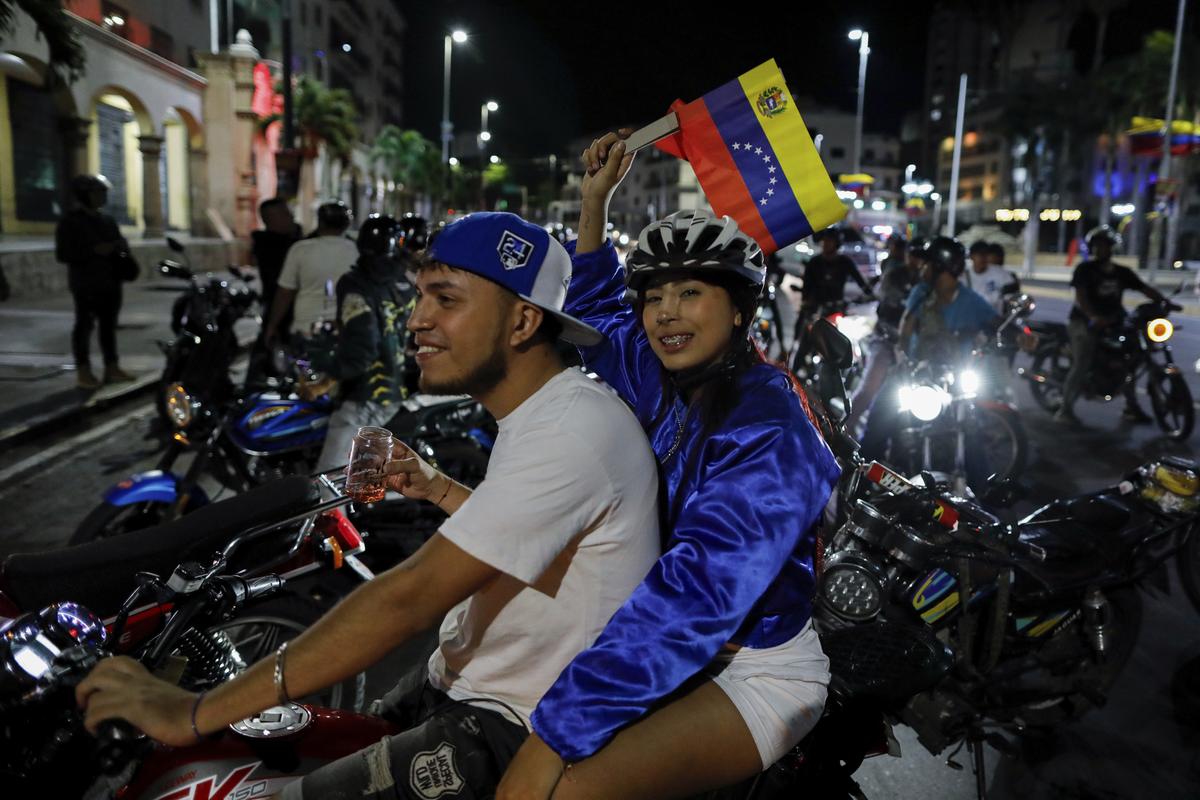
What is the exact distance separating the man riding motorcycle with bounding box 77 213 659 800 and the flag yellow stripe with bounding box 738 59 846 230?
96 cm

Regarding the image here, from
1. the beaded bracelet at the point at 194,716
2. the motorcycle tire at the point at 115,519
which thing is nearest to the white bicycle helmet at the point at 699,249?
the beaded bracelet at the point at 194,716

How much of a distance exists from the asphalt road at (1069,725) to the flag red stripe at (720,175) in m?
2.05

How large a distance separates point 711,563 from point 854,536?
74.2 inches

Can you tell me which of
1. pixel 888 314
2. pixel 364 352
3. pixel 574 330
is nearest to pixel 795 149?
pixel 574 330

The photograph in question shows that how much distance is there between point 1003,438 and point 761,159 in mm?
4919

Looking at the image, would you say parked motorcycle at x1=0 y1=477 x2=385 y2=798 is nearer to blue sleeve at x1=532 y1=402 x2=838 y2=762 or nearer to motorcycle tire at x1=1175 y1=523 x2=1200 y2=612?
blue sleeve at x1=532 y1=402 x2=838 y2=762

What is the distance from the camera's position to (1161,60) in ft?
145

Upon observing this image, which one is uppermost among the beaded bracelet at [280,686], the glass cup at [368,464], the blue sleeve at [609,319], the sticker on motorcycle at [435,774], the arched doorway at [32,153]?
the arched doorway at [32,153]

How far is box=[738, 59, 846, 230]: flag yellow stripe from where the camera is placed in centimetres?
273

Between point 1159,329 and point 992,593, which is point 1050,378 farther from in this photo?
point 992,593

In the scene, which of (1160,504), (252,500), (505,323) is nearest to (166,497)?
(252,500)

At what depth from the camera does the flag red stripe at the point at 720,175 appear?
282 centimetres

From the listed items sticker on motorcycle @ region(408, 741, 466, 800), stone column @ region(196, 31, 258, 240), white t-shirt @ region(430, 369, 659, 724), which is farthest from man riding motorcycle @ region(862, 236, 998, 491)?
stone column @ region(196, 31, 258, 240)

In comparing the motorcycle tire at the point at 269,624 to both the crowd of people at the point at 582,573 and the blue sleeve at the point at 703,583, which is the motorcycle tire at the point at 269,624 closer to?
the crowd of people at the point at 582,573
